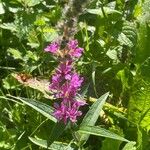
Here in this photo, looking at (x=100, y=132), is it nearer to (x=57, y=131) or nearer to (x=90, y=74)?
(x=57, y=131)

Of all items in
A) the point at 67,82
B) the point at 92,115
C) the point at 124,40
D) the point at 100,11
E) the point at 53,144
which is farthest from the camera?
the point at 100,11

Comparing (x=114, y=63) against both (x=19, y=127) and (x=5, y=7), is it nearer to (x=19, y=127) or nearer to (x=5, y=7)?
(x=19, y=127)

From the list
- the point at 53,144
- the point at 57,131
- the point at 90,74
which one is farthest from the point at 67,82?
the point at 90,74

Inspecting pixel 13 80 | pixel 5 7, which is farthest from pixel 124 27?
pixel 5 7

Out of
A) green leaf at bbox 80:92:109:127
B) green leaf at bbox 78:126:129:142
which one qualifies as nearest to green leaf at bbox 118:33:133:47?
green leaf at bbox 80:92:109:127

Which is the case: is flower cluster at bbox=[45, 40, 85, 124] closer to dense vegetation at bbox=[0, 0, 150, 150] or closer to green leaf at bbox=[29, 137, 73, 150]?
dense vegetation at bbox=[0, 0, 150, 150]

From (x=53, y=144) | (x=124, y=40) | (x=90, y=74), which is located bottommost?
(x=53, y=144)

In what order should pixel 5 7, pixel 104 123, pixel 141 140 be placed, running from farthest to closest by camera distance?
1. pixel 5 7
2. pixel 104 123
3. pixel 141 140

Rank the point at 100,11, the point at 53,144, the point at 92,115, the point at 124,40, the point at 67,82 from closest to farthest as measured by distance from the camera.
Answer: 1. the point at 67,82
2. the point at 92,115
3. the point at 53,144
4. the point at 124,40
5. the point at 100,11

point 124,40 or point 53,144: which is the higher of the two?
point 124,40
